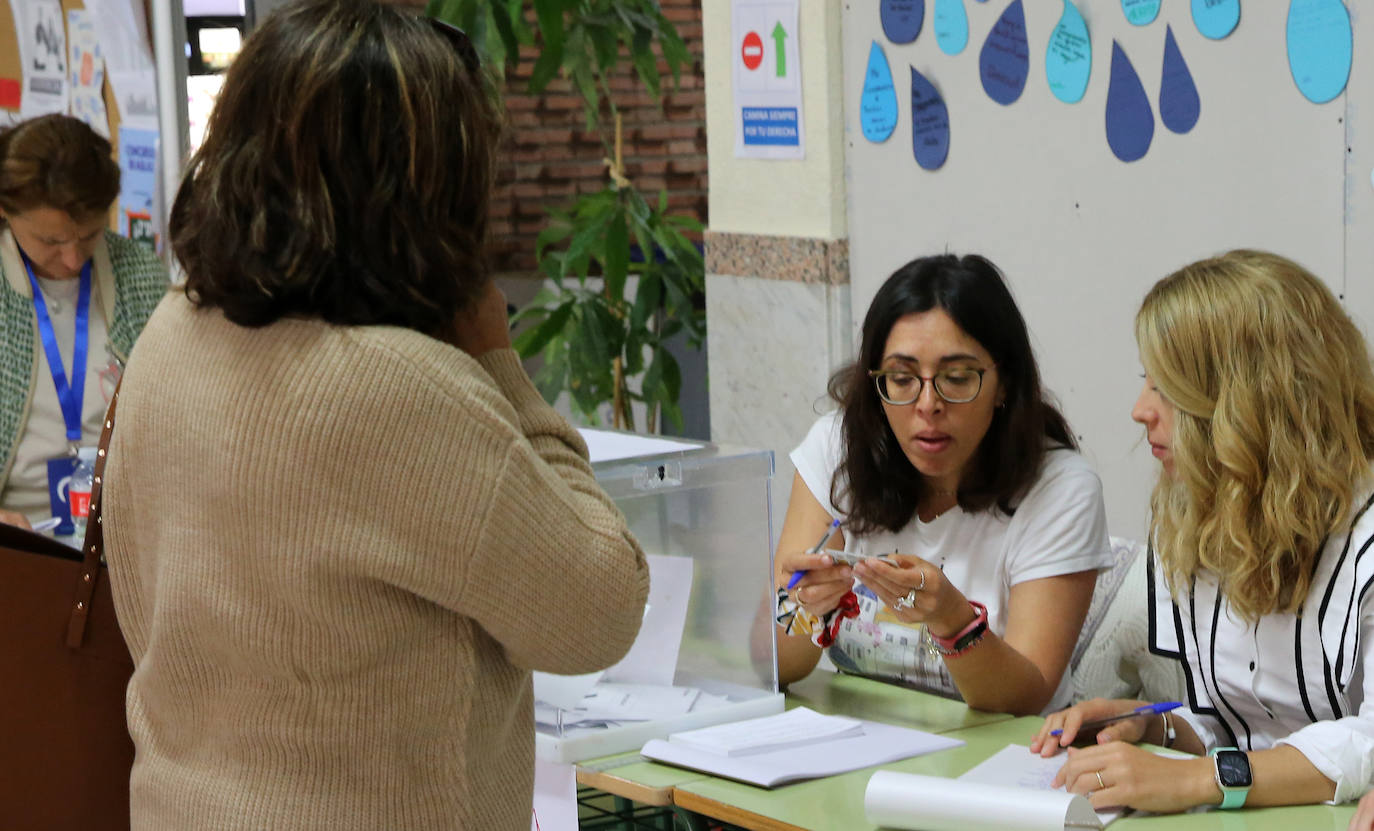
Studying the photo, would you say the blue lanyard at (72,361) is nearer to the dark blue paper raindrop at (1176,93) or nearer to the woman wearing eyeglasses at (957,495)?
the woman wearing eyeglasses at (957,495)

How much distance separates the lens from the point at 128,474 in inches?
55.2

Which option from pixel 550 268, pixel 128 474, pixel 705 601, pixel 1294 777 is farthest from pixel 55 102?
pixel 1294 777

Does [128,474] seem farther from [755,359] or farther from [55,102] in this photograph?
[55,102]

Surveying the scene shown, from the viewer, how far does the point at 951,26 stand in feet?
12.8

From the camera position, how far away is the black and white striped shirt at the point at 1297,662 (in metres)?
1.91

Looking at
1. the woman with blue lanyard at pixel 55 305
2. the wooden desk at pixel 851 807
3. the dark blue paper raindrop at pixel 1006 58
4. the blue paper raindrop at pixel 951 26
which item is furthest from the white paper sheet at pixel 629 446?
the blue paper raindrop at pixel 951 26

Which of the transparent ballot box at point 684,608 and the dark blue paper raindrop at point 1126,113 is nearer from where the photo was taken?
the transparent ballot box at point 684,608

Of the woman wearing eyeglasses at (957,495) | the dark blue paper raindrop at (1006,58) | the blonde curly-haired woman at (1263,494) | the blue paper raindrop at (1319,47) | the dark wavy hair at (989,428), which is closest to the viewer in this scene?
the blonde curly-haired woman at (1263,494)

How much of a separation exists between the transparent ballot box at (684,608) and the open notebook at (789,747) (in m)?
0.08

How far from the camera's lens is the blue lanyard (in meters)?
3.50

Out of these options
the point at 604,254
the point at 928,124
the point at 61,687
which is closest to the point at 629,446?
the point at 61,687

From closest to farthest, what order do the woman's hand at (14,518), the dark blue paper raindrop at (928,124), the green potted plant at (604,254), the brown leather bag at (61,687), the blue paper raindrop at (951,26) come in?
the brown leather bag at (61,687), the woman's hand at (14,518), the blue paper raindrop at (951,26), the dark blue paper raindrop at (928,124), the green potted plant at (604,254)

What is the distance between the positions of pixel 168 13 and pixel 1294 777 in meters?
4.38

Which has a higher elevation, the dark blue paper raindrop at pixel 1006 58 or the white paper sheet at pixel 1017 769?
the dark blue paper raindrop at pixel 1006 58
